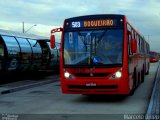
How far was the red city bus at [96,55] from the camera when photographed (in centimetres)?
1459

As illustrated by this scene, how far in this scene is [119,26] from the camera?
15.0m

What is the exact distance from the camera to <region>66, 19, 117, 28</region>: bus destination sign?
49.7 feet

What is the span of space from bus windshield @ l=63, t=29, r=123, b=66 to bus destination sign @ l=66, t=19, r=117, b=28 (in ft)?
0.71

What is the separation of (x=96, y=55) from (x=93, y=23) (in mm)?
1215

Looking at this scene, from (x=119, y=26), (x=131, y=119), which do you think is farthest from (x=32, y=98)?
(x=131, y=119)

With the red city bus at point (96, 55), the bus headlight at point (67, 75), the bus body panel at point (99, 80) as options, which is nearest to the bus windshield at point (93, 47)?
the red city bus at point (96, 55)

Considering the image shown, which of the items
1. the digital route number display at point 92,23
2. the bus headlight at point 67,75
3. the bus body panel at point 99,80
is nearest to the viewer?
the bus body panel at point 99,80

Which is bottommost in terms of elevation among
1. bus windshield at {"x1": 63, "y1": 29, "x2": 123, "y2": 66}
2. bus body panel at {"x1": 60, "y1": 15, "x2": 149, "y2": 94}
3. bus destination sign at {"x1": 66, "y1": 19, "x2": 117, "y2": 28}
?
bus body panel at {"x1": 60, "y1": 15, "x2": 149, "y2": 94}

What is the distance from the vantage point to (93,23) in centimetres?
1534

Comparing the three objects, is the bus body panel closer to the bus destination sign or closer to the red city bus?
the red city bus

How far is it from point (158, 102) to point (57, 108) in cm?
335

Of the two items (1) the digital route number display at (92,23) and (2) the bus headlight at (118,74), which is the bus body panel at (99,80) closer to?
(2) the bus headlight at (118,74)

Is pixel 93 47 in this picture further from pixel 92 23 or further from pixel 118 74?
pixel 118 74

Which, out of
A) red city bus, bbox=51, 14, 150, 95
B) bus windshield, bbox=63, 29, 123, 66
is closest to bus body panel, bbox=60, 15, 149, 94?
red city bus, bbox=51, 14, 150, 95
